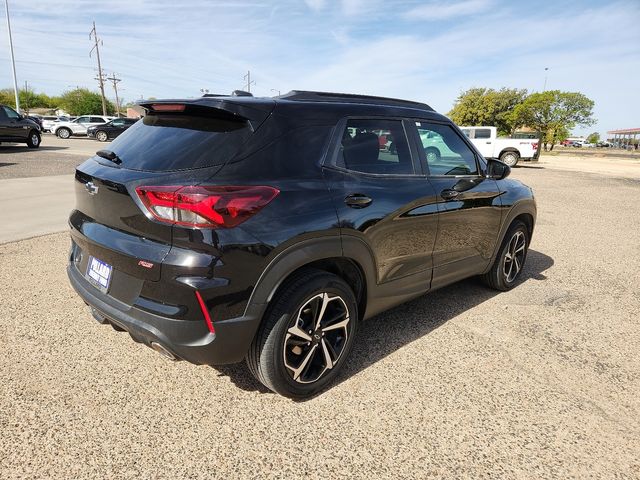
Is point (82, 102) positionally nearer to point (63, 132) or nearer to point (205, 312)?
point (63, 132)

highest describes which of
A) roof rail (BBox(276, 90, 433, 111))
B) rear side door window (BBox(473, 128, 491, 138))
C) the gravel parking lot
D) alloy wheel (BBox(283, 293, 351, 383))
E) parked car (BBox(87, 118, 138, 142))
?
parked car (BBox(87, 118, 138, 142))

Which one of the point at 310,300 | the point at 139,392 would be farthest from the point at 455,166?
the point at 139,392

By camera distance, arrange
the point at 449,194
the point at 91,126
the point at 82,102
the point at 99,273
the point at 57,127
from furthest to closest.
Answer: the point at 82,102 → the point at 57,127 → the point at 91,126 → the point at 449,194 → the point at 99,273

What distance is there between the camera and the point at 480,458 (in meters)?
2.16

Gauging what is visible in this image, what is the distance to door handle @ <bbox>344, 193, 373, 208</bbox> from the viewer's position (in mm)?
2530

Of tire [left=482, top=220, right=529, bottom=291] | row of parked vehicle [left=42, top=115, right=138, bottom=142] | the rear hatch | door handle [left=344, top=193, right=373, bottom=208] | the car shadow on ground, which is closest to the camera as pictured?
the rear hatch

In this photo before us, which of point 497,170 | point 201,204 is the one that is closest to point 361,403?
point 201,204

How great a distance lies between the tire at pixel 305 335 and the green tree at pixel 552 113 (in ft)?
167

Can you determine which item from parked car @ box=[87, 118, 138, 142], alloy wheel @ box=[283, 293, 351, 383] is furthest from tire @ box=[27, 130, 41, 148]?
alloy wheel @ box=[283, 293, 351, 383]

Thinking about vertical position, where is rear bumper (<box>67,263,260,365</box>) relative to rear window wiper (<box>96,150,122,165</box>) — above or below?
below

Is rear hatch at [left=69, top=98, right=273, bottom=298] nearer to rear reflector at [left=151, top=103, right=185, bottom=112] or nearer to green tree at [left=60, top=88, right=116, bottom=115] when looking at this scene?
rear reflector at [left=151, top=103, right=185, bottom=112]

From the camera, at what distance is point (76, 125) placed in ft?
108

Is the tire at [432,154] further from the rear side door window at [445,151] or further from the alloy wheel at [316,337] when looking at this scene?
the alloy wheel at [316,337]

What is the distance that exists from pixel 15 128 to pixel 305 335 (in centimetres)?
2059
